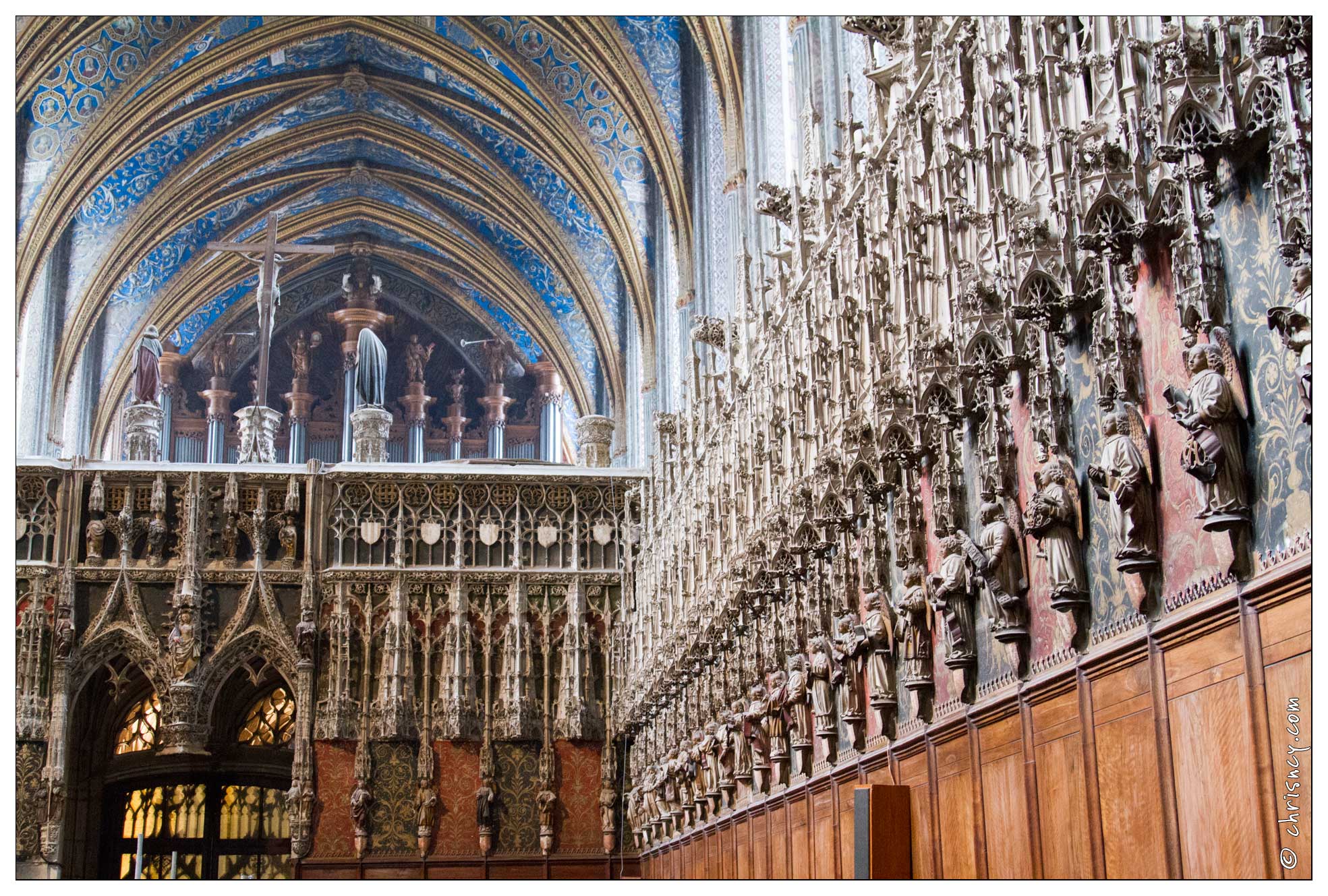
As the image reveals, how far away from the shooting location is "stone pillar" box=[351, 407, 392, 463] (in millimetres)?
28000

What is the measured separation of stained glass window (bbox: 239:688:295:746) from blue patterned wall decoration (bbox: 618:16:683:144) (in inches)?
439

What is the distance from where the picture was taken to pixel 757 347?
50.3ft

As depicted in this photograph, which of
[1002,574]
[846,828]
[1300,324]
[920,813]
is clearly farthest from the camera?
[846,828]

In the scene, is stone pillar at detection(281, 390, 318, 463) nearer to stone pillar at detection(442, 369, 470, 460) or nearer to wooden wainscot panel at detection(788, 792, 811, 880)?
stone pillar at detection(442, 369, 470, 460)

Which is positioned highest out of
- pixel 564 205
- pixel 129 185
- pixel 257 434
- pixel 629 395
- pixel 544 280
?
pixel 129 185

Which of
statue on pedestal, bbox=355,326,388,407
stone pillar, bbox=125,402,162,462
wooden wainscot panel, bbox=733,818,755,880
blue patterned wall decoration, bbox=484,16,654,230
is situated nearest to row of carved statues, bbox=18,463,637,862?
stone pillar, bbox=125,402,162,462

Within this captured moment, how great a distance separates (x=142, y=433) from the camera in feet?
87.2

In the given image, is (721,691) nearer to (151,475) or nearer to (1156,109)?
(1156,109)

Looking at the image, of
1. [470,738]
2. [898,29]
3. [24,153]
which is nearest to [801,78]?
[898,29]

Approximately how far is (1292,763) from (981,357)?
3.31 m

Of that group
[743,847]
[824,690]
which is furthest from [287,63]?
[824,690]

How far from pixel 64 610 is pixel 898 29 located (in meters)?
16.8

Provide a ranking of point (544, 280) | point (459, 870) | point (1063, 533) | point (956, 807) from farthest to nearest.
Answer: point (544, 280), point (459, 870), point (956, 807), point (1063, 533)

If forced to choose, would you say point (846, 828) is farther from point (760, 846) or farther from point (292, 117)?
point (292, 117)
